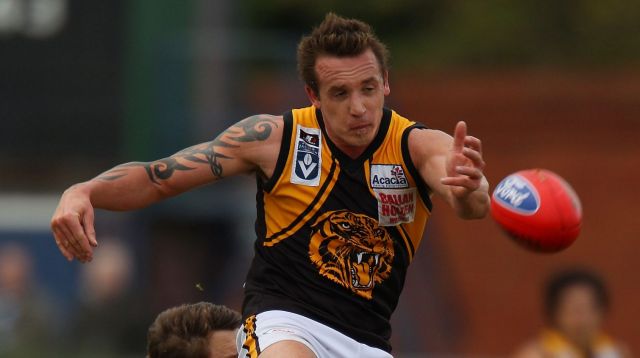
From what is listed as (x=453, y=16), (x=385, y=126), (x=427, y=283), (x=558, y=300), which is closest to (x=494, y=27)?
(x=453, y=16)

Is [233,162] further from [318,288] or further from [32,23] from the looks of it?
[32,23]

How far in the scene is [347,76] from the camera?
6.84 meters

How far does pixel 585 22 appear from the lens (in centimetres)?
2714

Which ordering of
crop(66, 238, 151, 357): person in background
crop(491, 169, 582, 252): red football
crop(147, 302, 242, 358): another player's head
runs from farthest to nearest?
1. crop(66, 238, 151, 357): person in background
2. crop(147, 302, 242, 358): another player's head
3. crop(491, 169, 582, 252): red football

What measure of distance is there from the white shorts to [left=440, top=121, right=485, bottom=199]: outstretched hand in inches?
41.4

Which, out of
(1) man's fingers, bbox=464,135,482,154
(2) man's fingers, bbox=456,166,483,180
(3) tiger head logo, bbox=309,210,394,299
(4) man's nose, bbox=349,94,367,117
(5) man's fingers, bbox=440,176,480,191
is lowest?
(3) tiger head logo, bbox=309,210,394,299

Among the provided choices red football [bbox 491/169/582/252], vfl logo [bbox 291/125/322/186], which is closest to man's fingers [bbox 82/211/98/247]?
vfl logo [bbox 291/125/322/186]

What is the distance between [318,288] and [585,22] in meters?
21.1

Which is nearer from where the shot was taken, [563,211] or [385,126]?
[563,211]

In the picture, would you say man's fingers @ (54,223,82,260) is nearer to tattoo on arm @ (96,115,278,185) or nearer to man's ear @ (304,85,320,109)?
tattoo on arm @ (96,115,278,185)

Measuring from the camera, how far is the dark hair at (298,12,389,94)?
22.8ft

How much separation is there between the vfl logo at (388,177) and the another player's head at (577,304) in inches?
161

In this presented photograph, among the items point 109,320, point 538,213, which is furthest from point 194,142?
point 538,213

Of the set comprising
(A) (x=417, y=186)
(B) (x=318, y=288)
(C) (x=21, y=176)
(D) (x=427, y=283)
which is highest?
(A) (x=417, y=186)
